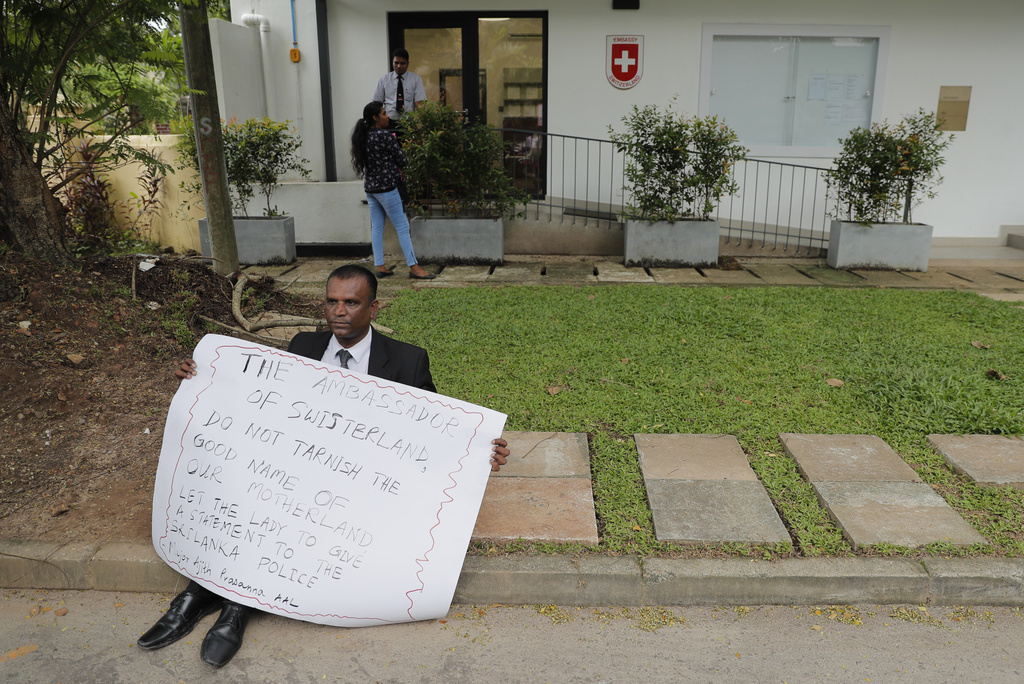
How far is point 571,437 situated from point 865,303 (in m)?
4.35

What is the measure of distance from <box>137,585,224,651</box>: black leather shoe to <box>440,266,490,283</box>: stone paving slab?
18.5 feet

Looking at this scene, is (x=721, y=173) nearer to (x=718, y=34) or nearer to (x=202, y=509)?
(x=718, y=34)

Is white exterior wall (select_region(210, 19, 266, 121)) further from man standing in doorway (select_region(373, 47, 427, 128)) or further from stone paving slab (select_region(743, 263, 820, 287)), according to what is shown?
stone paving slab (select_region(743, 263, 820, 287))

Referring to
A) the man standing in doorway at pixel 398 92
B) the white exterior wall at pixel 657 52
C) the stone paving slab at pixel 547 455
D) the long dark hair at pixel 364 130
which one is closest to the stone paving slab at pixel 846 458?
the stone paving slab at pixel 547 455

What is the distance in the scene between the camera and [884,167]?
27.6 feet

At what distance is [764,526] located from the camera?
3.16 m

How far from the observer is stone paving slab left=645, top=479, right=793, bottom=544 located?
121 inches

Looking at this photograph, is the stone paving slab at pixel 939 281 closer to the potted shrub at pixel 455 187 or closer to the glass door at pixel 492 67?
the potted shrub at pixel 455 187

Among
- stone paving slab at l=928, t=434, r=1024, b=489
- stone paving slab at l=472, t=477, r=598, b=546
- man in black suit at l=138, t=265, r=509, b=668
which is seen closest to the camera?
man in black suit at l=138, t=265, r=509, b=668

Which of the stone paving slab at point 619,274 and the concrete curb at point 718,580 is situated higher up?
the stone paving slab at point 619,274

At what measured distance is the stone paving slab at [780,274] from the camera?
813 cm

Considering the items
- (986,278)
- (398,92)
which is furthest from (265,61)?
(986,278)

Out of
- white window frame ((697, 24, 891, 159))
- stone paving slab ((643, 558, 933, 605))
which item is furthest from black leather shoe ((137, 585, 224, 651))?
white window frame ((697, 24, 891, 159))

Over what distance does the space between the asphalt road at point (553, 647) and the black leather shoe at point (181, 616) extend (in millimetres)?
34
